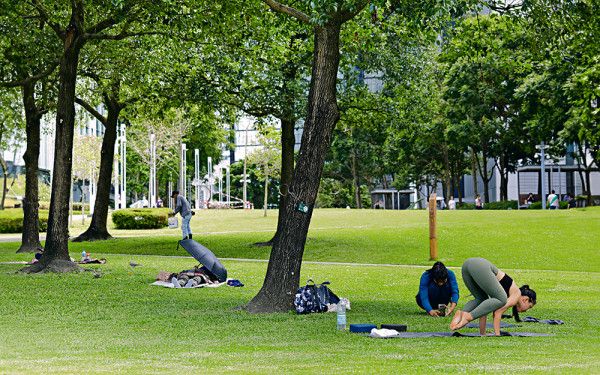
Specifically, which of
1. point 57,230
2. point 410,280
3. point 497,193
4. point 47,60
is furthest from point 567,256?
point 497,193

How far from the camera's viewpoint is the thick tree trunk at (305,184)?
35.1ft

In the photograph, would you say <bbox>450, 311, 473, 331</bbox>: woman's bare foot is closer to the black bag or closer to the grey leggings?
the grey leggings

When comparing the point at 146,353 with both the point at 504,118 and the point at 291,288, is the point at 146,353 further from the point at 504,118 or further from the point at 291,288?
the point at 504,118

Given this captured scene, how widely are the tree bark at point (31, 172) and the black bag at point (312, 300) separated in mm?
15356

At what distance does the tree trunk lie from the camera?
1678 centimetres

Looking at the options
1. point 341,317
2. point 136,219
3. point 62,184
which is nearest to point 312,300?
point 341,317

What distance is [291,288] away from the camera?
10758mm

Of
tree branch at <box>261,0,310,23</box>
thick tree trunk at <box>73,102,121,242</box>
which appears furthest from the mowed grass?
tree branch at <box>261,0,310,23</box>

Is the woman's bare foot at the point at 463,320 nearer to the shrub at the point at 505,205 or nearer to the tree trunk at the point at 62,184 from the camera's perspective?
the tree trunk at the point at 62,184

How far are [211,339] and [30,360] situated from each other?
2.34 metres

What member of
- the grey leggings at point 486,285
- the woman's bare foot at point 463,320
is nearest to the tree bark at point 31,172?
the woman's bare foot at point 463,320

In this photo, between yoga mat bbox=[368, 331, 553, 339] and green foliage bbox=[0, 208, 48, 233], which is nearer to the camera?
yoga mat bbox=[368, 331, 553, 339]

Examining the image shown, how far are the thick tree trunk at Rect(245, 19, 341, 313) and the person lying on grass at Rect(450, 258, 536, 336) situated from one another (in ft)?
11.0

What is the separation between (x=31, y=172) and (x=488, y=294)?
19405 mm
